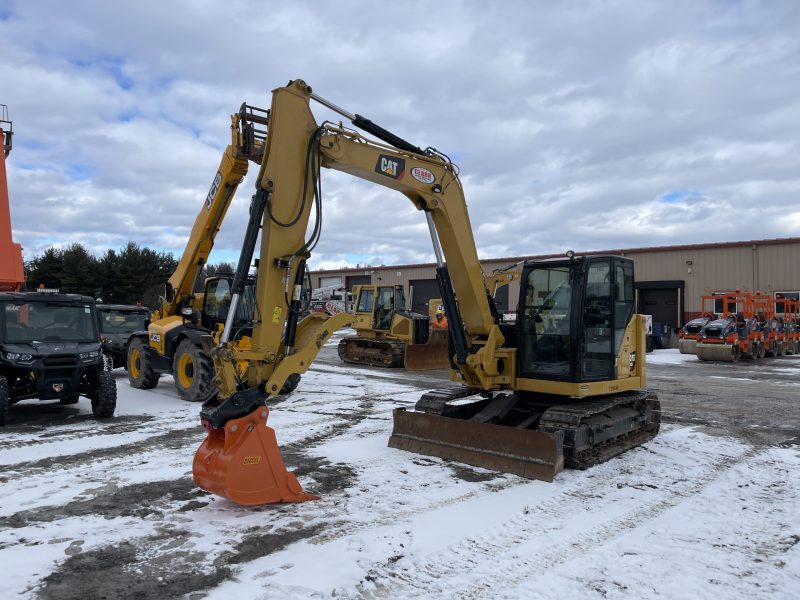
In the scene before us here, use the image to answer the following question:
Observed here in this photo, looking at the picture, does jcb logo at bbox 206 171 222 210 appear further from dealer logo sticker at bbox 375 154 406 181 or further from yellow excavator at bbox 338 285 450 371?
yellow excavator at bbox 338 285 450 371

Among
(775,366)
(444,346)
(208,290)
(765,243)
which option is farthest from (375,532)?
(765,243)

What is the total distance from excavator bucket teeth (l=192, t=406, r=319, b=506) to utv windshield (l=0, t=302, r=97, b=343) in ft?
17.8

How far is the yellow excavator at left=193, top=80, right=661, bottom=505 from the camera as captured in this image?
5.43 metres

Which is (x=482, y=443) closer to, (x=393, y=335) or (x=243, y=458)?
(x=243, y=458)

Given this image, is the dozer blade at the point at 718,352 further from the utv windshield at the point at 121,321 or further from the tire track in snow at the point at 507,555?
the utv windshield at the point at 121,321

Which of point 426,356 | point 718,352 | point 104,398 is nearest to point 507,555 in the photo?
point 104,398

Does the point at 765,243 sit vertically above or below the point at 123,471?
above

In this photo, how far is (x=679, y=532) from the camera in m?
4.91

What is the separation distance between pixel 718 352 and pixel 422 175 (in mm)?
17540

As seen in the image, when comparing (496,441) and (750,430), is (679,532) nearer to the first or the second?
(496,441)

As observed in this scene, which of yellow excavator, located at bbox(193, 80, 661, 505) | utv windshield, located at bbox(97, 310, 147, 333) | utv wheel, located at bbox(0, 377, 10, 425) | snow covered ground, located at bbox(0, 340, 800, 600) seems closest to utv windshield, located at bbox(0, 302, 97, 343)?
utv wheel, located at bbox(0, 377, 10, 425)

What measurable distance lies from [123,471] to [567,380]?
4.82 metres

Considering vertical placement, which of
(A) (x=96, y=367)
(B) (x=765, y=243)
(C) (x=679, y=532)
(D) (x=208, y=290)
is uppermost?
(B) (x=765, y=243)

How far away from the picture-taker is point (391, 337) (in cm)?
1823
